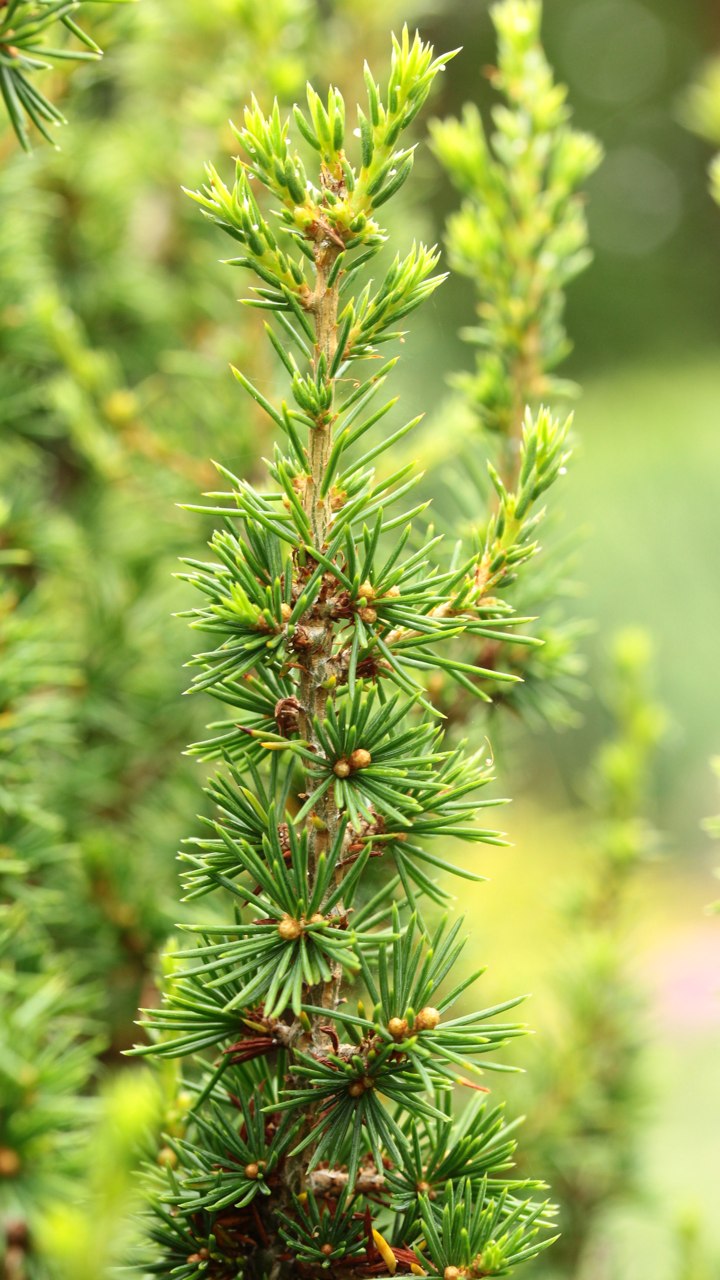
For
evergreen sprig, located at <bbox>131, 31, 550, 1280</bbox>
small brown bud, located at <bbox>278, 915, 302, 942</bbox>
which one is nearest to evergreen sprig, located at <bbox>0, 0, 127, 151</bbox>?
evergreen sprig, located at <bbox>131, 31, 550, 1280</bbox>

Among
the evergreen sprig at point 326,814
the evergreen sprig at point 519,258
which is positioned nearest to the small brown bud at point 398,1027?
the evergreen sprig at point 326,814

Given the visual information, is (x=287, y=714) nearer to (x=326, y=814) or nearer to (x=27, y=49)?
(x=326, y=814)

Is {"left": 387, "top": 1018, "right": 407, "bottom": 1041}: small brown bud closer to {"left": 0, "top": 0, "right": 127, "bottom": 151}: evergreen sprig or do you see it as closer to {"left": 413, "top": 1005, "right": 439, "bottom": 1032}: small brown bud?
{"left": 413, "top": 1005, "right": 439, "bottom": 1032}: small brown bud

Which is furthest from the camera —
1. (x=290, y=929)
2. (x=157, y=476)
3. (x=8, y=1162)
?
(x=157, y=476)

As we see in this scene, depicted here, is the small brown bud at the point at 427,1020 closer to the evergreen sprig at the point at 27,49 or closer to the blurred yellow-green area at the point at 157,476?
the blurred yellow-green area at the point at 157,476

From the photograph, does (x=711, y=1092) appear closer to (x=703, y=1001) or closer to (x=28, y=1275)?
(x=703, y=1001)

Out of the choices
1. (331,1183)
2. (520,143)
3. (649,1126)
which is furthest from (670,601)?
(331,1183)

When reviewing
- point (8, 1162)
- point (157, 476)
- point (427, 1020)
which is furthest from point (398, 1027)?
point (157, 476)
